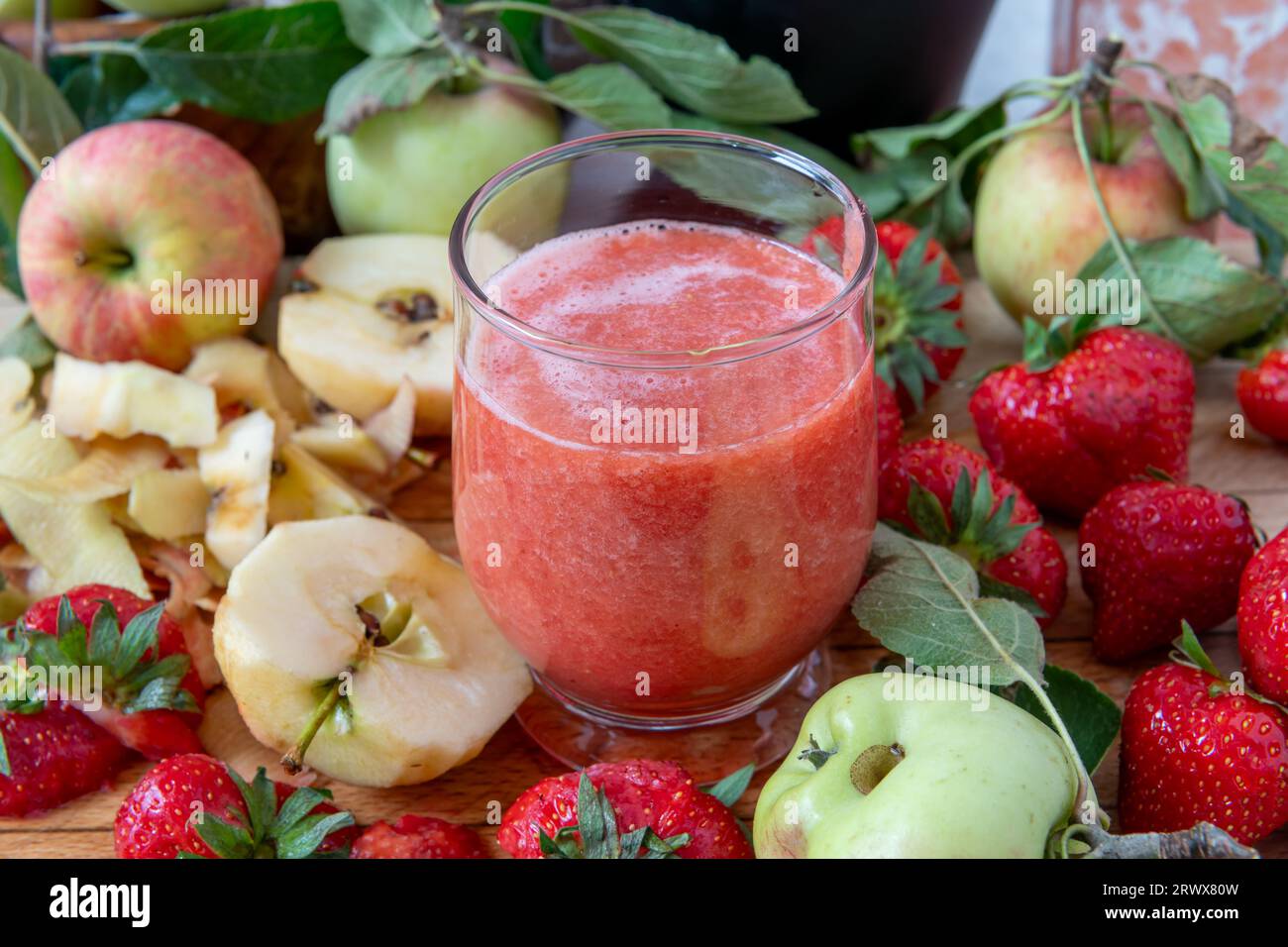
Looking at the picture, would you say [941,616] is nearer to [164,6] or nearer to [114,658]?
[114,658]

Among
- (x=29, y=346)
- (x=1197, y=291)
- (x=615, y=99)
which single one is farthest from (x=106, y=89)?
(x=1197, y=291)

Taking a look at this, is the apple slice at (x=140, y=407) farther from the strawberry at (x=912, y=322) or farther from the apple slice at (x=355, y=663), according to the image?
the strawberry at (x=912, y=322)

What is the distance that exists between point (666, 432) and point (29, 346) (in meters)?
0.99

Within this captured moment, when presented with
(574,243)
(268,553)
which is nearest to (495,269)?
(574,243)

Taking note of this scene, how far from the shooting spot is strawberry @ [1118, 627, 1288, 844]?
1.06 m

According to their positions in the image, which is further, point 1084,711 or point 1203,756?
point 1084,711

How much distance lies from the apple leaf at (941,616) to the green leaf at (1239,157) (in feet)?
2.17

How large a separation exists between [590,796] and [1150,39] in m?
1.94

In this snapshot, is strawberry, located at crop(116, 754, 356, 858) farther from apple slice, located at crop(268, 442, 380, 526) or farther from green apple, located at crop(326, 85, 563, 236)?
green apple, located at crop(326, 85, 563, 236)

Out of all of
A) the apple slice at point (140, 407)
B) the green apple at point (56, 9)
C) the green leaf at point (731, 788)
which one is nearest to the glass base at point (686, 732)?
the green leaf at point (731, 788)

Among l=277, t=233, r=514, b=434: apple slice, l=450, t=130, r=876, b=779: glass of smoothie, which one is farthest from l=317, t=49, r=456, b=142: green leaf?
l=450, t=130, r=876, b=779: glass of smoothie

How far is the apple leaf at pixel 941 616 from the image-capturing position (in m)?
1.12

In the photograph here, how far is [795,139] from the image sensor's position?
1.78 metres

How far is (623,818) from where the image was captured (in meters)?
1.02
